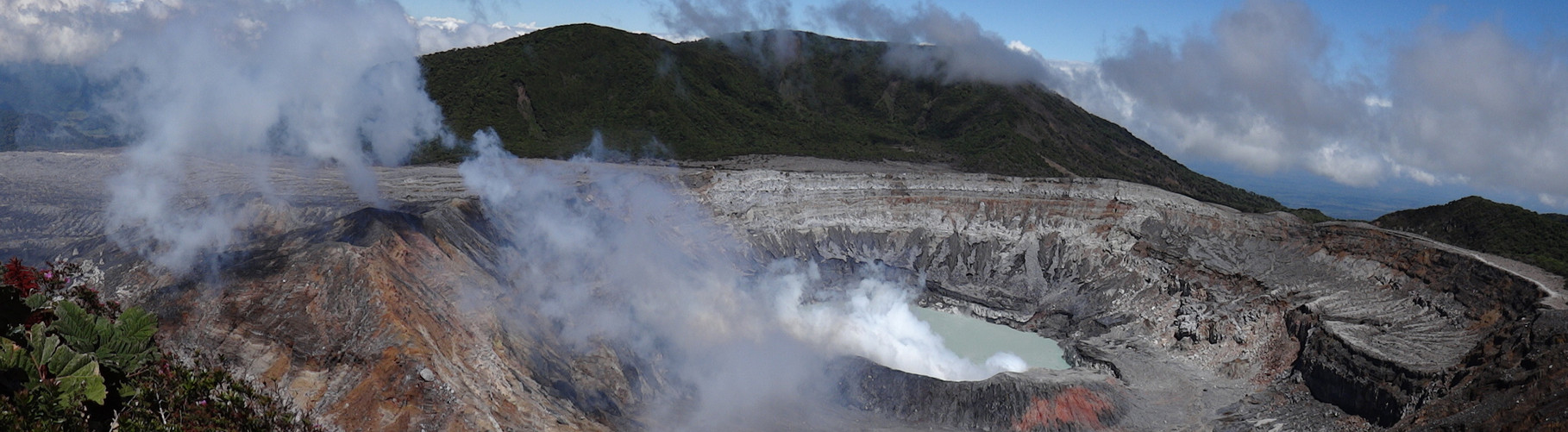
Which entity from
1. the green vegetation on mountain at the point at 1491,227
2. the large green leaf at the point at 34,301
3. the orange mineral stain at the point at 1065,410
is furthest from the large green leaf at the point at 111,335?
the green vegetation on mountain at the point at 1491,227

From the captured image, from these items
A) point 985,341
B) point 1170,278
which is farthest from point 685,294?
point 1170,278

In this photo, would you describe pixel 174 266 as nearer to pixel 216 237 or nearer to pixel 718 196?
pixel 216 237

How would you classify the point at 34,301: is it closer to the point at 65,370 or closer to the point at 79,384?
the point at 65,370

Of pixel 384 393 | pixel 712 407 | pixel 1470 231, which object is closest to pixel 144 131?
pixel 384 393

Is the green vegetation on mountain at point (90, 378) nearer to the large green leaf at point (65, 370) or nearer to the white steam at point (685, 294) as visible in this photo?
the large green leaf at point (65, 370)

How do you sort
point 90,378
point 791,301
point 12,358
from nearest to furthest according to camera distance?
point 12,358 < point 90,378 < point 791,301
